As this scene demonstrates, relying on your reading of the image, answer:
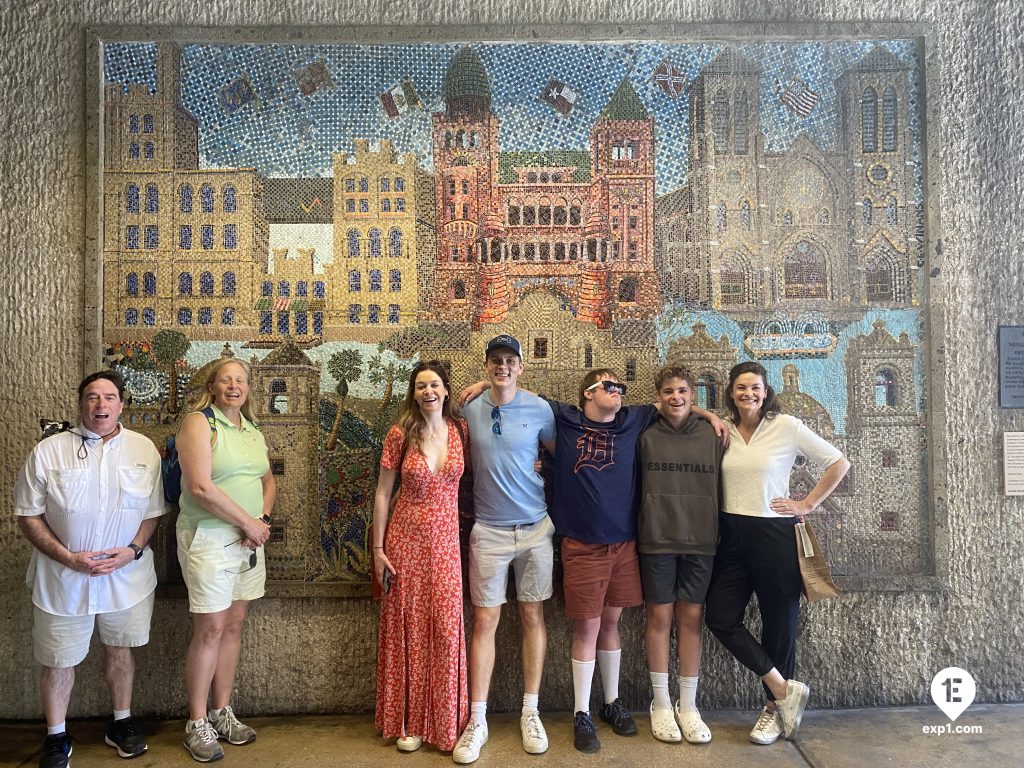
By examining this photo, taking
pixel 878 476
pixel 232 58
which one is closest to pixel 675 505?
pixel 878 476

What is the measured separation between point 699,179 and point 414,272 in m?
1.67

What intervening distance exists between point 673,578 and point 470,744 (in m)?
1.20

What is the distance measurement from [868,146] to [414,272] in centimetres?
263

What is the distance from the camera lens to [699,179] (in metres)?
3.64

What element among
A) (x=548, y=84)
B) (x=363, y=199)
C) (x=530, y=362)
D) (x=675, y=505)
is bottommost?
(x=675, y=505)

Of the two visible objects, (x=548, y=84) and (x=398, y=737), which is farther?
(x=548, y=84)

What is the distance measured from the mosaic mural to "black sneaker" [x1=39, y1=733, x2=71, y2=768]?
5.71 ft

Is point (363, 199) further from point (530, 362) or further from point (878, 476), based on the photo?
point (878, 476)

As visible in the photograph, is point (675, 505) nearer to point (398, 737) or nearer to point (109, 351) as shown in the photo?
point (398, 737)

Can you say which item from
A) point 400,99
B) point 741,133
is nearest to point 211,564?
point 400,99

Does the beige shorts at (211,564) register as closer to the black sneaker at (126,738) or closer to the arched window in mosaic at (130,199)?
the black sneaker at (126,738)

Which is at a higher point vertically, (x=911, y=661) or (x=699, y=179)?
(x=699, y=179)

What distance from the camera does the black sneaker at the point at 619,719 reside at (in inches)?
125

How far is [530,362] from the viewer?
359cm
